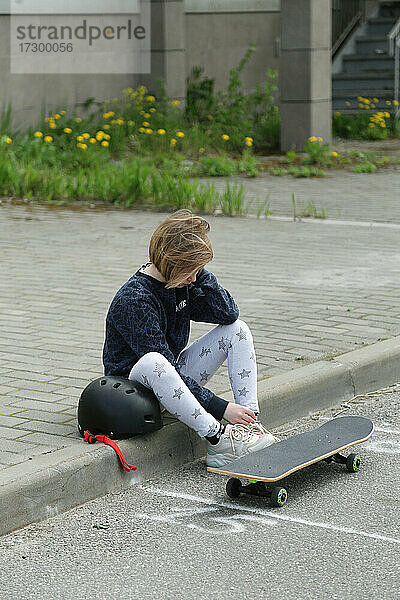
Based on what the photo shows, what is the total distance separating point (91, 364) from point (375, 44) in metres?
20.0

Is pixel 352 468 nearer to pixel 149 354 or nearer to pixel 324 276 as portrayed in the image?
pixel 149 354

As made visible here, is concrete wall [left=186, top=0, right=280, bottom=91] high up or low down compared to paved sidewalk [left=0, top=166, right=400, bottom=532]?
up

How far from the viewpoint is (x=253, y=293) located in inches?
291

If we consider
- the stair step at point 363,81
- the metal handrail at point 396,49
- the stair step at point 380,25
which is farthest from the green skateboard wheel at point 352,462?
the stair step at point 380,25

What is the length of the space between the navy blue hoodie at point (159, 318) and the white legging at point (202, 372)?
57mm

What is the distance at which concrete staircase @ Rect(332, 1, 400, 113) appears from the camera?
22.8 meters

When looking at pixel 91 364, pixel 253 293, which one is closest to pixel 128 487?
pixel 91 364

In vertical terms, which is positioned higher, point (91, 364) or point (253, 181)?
point (253, 181)

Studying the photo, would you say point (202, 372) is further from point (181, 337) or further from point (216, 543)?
point (216, 543)

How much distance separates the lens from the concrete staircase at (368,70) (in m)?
22.8

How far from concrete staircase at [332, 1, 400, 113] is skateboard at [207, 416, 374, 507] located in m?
18.3

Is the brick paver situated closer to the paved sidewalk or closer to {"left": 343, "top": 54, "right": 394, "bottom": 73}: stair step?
the paved sidewalk

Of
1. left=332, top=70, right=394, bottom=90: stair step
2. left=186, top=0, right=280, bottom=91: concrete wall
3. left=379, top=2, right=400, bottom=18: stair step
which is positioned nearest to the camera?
left=186, top=0, right=280, bottom=91: concrete wall

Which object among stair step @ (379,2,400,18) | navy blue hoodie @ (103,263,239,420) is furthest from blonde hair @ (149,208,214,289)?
stair step @ (379,2,400,18)
